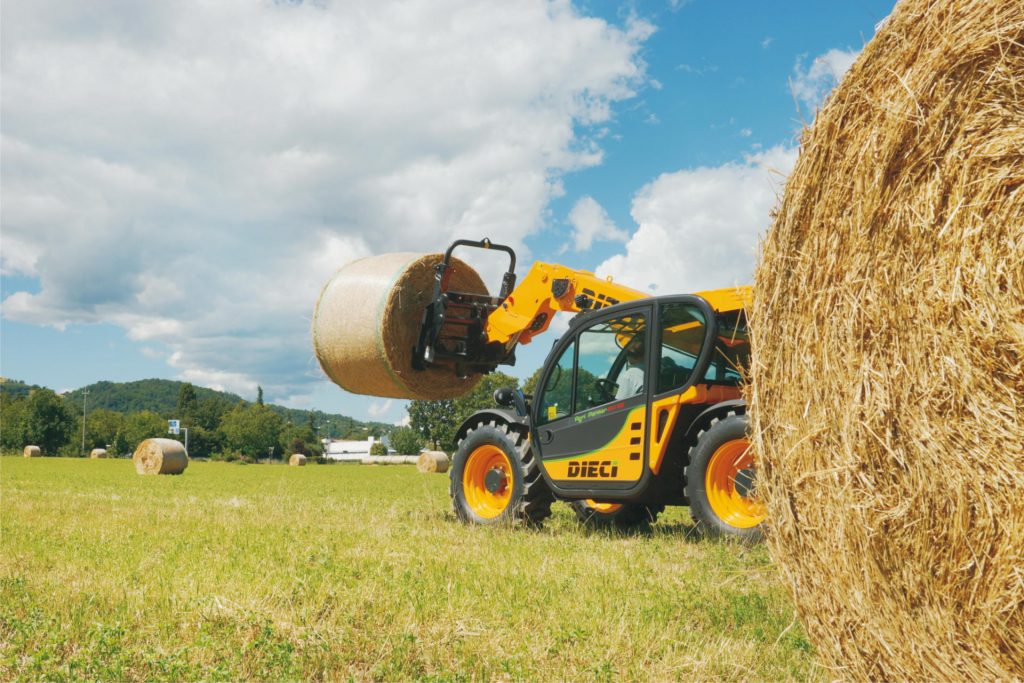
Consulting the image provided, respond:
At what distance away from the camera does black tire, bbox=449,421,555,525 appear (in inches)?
328

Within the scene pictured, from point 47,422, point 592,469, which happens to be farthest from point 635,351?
point 47,422

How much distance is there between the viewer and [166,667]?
3.62 metres

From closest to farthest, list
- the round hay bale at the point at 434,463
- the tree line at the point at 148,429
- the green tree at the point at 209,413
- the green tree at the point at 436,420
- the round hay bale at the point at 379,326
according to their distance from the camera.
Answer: the round hay bale at the point at 379,326 < the round hay bale at the point at 434,463 < the green tree at the point at 436,420 < the tree line at the point at 148,429 < the green tree at the point at 209,413

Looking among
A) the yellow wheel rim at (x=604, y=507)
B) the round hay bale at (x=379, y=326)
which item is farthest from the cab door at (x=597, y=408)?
the round hay bale at (x=379, y=326)

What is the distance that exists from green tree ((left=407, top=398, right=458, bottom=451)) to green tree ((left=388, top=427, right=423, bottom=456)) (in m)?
17.1

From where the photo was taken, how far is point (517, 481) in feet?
27.6

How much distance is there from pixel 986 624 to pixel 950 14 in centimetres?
231

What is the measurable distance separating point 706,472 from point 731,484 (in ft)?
0.84

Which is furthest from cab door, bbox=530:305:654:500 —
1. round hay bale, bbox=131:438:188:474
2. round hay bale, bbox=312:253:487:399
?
round hay bale, bbox=131:438:188:474

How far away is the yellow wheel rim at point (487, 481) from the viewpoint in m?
9.01

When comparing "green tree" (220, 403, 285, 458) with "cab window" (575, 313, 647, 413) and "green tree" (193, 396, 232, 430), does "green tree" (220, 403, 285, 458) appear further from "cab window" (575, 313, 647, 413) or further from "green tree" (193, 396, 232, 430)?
"cab window" (575, 313, 647, 413)

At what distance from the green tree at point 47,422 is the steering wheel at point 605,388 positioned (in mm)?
90278

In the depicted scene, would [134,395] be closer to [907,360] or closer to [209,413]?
[209,413]

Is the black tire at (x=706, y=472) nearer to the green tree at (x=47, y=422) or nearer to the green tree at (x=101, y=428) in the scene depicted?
the green tree at (x=47, y=422)
